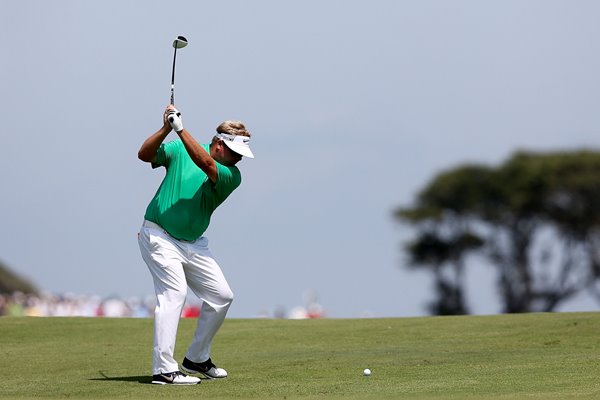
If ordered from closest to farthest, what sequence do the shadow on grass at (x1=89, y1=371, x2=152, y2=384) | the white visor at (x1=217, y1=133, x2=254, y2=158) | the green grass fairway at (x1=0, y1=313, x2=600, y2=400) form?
1. the green grass fairway at (x1=0, y1=313, x2=600, y2=400)
2. the white visor at (x1=217, y1=133, x2=254, y2=158)
3. the shadow on grass at (x1=89, y1=371, x2=152, y2=384)

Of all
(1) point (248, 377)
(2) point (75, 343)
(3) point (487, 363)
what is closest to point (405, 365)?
(3) point (487, 363)

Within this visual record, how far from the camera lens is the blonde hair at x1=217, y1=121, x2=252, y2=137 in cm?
1159

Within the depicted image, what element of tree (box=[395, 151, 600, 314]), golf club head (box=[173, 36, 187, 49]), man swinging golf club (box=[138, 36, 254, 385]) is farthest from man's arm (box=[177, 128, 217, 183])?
tree (box=[395, 151, 600, 314])

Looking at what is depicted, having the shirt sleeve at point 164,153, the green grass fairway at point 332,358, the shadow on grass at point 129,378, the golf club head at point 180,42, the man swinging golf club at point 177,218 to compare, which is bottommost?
the shadow on grass at point 129,378

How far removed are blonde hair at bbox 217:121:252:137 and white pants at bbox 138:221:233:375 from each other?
1060 millimetres

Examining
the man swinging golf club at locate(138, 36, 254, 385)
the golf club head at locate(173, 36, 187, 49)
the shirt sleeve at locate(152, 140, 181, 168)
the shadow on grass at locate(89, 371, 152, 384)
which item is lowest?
the shadow on grass at locate(89, 371, 152, 384)

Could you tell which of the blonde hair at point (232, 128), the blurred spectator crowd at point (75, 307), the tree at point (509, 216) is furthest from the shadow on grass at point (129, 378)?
the tree at point (509, 216)

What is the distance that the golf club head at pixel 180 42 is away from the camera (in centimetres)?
1277

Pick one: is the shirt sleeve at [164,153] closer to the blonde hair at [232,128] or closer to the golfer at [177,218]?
the golfer at [177,218]

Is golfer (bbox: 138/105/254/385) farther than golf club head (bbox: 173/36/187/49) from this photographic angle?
No

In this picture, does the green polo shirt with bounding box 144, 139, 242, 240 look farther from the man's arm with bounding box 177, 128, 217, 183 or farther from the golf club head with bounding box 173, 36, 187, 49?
the golf club head with bounding box 173, 36, 187, 49

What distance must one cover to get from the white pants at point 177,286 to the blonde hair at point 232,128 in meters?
1.06

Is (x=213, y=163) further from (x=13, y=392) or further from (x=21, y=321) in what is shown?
(x=21, y=321)

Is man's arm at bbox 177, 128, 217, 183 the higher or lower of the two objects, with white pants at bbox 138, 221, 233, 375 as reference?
higher
